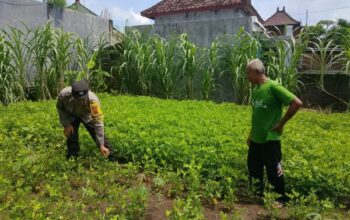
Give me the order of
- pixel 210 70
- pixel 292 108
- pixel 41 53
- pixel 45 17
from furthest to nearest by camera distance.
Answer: pixel 45 17
pixel 210 70
pixel 41 53
pixel 292 108

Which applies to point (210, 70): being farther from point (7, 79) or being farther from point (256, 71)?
point (256, 71)

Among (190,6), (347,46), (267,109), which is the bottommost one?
(267,109)

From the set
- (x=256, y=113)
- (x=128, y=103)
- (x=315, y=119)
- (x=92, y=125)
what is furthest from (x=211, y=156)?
(x=128, y=103)

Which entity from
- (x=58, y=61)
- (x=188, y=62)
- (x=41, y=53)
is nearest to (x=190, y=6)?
(x=188, y=62)

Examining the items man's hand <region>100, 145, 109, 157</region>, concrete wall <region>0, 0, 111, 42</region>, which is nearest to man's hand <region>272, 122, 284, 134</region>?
man's hand <region>100, 145, 109, 157</region>

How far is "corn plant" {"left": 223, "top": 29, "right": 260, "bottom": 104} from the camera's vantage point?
8.77 meters

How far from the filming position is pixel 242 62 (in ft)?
28.9

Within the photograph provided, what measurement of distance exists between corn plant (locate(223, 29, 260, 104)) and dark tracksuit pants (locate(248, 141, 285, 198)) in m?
4.81

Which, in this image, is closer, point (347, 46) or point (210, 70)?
point (347, 46)

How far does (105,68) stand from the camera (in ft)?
35.5

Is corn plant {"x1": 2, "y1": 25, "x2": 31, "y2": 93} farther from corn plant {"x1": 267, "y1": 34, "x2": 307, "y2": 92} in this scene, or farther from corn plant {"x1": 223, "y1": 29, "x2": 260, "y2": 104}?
corn plant {"x1": 267, "y1": 34, "x2": 307, "y2": 92}

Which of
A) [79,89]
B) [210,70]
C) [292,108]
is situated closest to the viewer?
[292,108]

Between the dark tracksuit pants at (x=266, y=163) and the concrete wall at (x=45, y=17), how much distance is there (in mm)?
7365

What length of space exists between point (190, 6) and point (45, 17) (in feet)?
28.8
